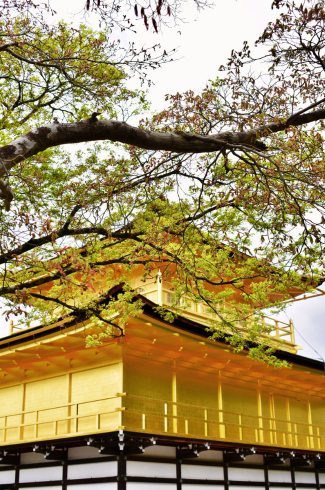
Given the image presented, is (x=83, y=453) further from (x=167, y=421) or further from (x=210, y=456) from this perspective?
(x=210, y=456)

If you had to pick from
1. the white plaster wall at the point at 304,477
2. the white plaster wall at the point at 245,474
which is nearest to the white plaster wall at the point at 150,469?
the white plaster wall at the point at 245,474

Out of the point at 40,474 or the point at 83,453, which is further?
the point at 40,474

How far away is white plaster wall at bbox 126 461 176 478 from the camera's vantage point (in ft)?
41.3

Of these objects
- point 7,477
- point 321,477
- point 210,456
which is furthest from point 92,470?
point 321,477

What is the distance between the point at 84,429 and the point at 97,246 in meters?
6.13

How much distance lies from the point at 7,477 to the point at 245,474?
23.5 feet

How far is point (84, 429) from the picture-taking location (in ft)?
46.0

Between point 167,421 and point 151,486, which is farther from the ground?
point 167,421

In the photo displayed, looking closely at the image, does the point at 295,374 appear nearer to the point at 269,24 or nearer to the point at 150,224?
the point at 150,224

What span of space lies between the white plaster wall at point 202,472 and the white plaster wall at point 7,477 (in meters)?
5.17

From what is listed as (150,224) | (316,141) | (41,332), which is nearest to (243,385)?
(41,332)

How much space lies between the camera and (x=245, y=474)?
16.0 metres

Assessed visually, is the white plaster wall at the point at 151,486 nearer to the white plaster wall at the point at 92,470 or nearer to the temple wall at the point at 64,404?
the white plaster wall at the point at 92,470

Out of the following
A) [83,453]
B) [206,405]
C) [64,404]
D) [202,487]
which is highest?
[206,405]
